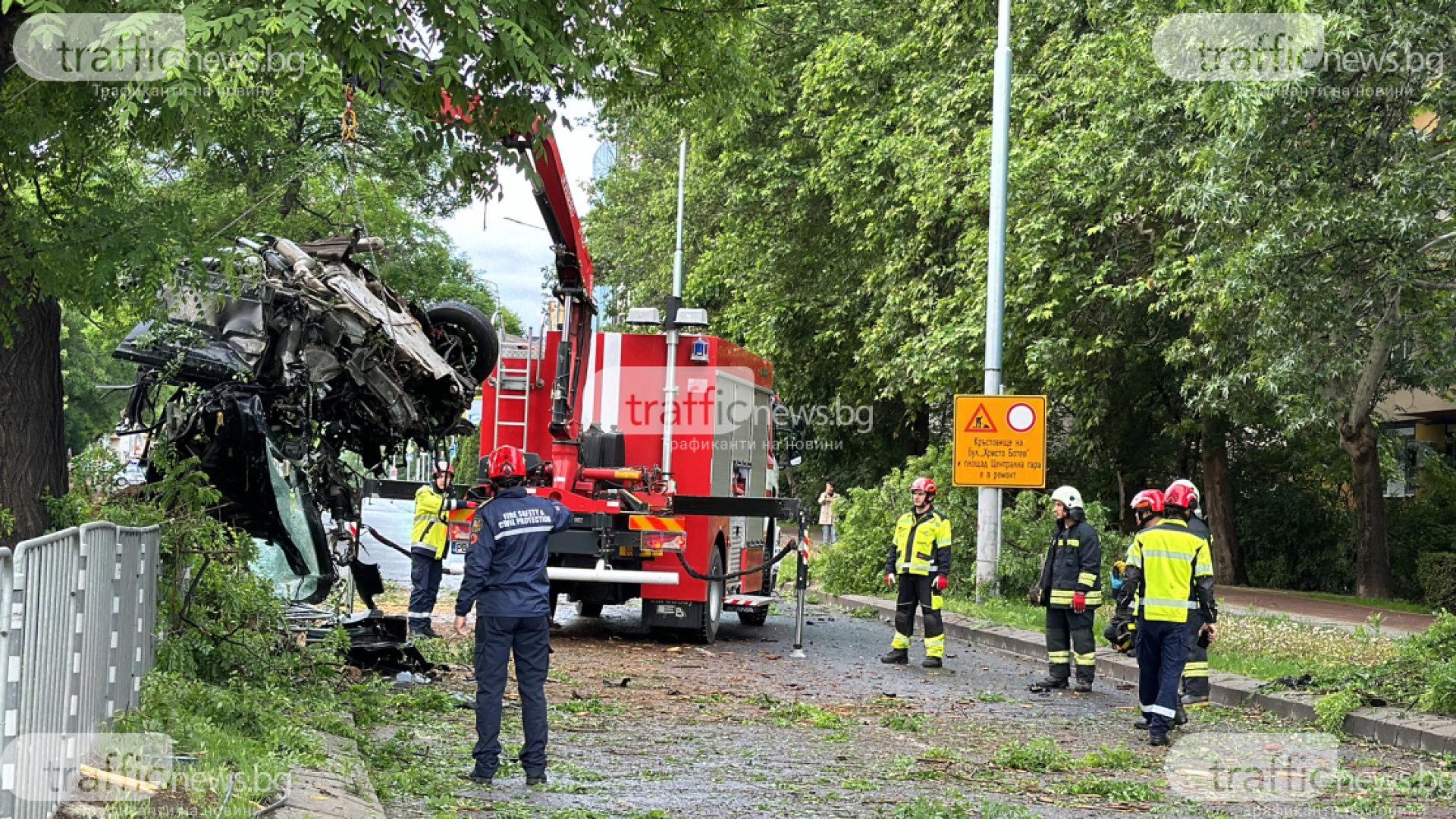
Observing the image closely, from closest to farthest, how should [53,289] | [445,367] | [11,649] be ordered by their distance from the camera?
1. [11,649]
2. [53,289]
3. [445,367]

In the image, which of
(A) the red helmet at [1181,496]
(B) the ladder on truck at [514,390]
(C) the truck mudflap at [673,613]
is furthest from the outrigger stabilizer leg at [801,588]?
(A) the red helmet at [1181,496]

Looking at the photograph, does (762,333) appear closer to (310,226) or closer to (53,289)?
(310,226)

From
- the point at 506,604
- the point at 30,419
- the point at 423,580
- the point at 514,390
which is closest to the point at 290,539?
the point at 30,419

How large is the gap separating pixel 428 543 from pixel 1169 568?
7157 millimetres

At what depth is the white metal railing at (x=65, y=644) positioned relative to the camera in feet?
17.0

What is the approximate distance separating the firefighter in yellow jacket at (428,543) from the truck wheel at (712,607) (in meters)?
2.61

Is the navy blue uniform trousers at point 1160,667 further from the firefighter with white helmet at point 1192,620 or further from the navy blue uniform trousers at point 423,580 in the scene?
the navy blue uniform trousers at point 423,580

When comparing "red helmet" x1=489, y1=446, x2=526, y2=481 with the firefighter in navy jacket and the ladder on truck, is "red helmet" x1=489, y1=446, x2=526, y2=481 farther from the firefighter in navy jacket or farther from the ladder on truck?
the ladder on truck

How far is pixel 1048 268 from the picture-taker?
23.8 metres

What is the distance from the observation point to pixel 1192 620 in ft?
37.6

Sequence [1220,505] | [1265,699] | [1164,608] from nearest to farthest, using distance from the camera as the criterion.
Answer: [1164,608], [1265,699], [1220,505]

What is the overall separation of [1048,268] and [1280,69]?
9646 mm

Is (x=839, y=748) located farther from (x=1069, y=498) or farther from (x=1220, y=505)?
(x=1220, y=505)

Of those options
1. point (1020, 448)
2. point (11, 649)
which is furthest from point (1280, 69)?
point (11, 649)
